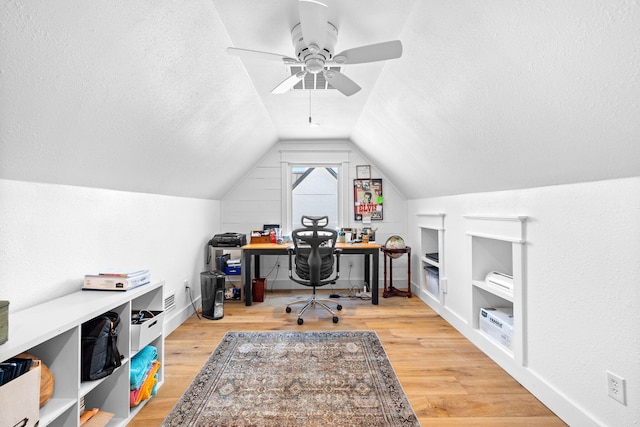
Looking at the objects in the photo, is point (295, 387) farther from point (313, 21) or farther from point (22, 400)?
point (313, 21)

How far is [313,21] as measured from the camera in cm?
148

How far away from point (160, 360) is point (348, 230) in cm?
300

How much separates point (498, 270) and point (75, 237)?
3.32m

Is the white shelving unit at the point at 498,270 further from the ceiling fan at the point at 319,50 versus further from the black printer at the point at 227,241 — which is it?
the black printer at the point at 227,241

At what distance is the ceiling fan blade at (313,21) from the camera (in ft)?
4.51

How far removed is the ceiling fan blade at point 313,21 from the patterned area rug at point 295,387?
2148 millimetres

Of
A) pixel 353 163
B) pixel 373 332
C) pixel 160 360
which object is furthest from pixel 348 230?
pixel 160 360

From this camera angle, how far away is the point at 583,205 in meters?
1.64

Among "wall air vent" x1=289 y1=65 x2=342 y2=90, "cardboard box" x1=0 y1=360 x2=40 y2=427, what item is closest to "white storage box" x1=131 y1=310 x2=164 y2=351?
"cardboard box" x1=0 y1=360 x2=40 y2=427

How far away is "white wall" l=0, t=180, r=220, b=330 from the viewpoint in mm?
1483

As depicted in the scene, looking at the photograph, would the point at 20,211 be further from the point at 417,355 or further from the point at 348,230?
the point at 348,230

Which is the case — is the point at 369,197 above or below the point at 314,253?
above

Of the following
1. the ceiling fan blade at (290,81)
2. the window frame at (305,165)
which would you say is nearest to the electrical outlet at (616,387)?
the ceiling fan blade at (290,81)

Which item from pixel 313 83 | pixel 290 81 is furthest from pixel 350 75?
pixel 290 81
